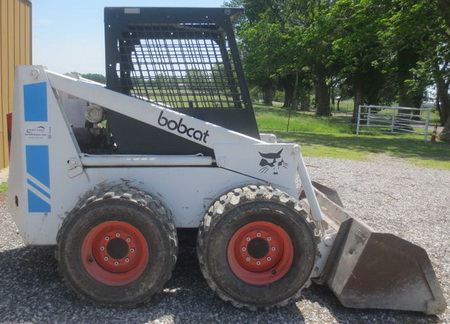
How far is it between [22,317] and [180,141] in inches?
75.7

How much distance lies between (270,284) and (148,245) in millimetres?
1054

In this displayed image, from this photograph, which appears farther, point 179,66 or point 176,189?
point 179,66

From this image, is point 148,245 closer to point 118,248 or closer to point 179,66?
point 118,248

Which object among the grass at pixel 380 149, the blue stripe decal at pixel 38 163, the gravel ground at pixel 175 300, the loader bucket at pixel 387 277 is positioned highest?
the blue stripe decal at pixel 38 163

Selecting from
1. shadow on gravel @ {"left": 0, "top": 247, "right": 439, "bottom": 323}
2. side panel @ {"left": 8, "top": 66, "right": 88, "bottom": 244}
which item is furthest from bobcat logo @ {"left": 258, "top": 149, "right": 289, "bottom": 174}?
side panel @ {"left": 8, "top": 66, "right": 88, "bottom": 244}

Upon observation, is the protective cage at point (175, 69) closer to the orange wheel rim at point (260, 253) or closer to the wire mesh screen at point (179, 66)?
the wire mesh screen at point (179, 66)

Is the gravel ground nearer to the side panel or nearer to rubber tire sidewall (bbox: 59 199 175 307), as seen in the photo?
rubber tire sidewall (bbox: 59 199 175 307)

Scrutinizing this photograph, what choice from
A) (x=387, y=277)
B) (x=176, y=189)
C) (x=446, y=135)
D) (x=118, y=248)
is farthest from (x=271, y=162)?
(x=446, y=135)

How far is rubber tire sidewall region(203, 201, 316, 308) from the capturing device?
3.69 m

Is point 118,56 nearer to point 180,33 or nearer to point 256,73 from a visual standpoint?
point 180,33

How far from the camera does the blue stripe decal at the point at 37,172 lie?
12.8 feet

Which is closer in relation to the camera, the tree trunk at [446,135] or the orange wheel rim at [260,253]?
the orange wheel rim at [260,253]

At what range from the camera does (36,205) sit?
3936mm

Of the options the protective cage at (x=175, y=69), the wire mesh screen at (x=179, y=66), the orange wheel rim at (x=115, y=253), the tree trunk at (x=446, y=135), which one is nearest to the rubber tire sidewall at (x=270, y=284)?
the orange wheel rim at (x=115, y=253)
